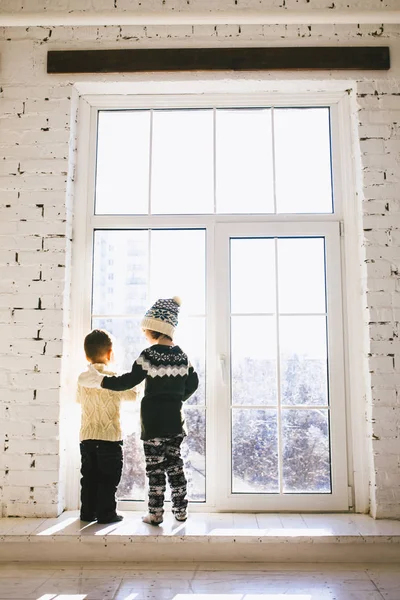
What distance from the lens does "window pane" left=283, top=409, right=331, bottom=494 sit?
2893 mm

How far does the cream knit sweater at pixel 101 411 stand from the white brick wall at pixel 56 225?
19 centimetres

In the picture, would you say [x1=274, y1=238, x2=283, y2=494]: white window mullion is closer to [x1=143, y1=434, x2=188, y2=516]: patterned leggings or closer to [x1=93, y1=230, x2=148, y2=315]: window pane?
[x1=143, y1=434, x2=188, y2=516]: patterned leggings

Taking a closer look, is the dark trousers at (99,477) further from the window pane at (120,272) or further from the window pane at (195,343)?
the window pane at (120,272)

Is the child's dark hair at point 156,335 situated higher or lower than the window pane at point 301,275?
lower

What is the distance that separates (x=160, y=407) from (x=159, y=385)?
11cm

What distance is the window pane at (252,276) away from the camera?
9.89 feet

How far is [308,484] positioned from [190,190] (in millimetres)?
1878

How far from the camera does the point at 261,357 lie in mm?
2980

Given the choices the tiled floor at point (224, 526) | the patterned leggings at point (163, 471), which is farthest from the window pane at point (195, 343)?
the tiled floor at point (224, 526)

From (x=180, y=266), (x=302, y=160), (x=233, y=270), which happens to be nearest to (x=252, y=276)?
(x=233, y=270)

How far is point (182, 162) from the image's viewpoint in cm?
314

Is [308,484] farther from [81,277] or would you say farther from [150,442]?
[81,277]

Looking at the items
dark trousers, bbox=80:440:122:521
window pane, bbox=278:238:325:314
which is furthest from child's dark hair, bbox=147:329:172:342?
window pane, bbox=278:238:325:314

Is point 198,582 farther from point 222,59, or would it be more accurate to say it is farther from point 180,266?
point 222,59
